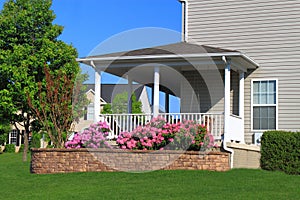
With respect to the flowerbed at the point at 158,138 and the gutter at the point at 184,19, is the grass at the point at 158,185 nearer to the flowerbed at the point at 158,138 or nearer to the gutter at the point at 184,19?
the flowerbed at the point at 158,138

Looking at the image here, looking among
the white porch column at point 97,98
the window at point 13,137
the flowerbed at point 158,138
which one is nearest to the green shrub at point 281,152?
the flowerbed at point 158,138

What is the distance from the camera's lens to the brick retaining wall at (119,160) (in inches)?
532

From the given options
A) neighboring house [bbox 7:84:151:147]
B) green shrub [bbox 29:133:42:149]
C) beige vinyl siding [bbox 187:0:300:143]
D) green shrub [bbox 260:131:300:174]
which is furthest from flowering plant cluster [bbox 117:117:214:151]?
neighboring house [bbox 7:84:151:147]

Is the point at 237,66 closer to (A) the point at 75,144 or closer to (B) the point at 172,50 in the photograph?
(B) the point at 172,50

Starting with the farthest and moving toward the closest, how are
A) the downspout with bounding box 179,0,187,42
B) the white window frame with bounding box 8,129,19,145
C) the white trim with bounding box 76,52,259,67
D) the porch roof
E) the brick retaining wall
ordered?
the white window frame with bounding box 8,129,19,145 → the downspout with bounding box 179,0,187,42 → the porch roof → the white trim with bounding box 76,52,259,67 → the brick retaining wall

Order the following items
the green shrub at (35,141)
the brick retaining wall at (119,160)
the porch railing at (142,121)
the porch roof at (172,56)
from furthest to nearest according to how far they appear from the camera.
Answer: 1. the green shrub at (35,141)
2. the porch railing at (142,121)
3. the porch roof at (172,56)
4. the brick retaining wall at (119,160)

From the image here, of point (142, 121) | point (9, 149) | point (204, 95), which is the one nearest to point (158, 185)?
point (142, 121)

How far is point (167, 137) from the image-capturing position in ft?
46.5

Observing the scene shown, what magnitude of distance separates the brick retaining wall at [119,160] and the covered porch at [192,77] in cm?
110

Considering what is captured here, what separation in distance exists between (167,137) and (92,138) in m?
2.23

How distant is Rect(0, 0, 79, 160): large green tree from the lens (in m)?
22.1

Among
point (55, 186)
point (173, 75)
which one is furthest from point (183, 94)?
point (55, 186)

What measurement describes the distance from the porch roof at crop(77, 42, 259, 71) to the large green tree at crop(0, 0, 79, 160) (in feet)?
20.4

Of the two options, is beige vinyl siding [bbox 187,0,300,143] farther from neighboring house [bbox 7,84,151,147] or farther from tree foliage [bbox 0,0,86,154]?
neighboring house [bbox 7,84,151,147]
